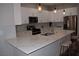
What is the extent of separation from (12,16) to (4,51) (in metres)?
0.91

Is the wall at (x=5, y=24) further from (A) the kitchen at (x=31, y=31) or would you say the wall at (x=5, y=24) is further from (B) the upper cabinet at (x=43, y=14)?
(B) the upper cabinet at (x=43, y=14)

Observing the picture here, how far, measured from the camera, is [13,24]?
95.9 inches

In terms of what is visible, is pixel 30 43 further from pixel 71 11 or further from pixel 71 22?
pixel 71 11

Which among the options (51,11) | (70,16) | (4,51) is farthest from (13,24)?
(51,11)

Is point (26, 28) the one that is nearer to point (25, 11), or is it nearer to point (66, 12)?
point (25, 11)

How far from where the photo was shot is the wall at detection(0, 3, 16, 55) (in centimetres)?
224

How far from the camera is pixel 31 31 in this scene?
4.18 m

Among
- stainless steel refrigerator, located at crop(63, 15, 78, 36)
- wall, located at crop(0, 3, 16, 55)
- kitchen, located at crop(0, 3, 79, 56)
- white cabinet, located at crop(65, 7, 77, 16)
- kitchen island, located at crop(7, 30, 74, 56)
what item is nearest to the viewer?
kitchen island, located at crop(7, 30, 74, 56)

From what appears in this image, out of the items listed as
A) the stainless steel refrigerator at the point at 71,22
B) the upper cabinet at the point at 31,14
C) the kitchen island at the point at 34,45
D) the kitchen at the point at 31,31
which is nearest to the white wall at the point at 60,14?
the kitchen at the point at 31,31

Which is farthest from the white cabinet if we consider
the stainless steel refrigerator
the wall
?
the wall

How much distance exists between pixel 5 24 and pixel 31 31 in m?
1.95

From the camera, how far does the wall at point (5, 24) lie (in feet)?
7.36

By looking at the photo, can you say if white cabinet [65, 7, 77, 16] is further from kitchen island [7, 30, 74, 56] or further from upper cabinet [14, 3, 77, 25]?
kitchen island [7, 30, 74, 56]

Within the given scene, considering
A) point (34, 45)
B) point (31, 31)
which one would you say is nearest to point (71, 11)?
point (31, 31)
